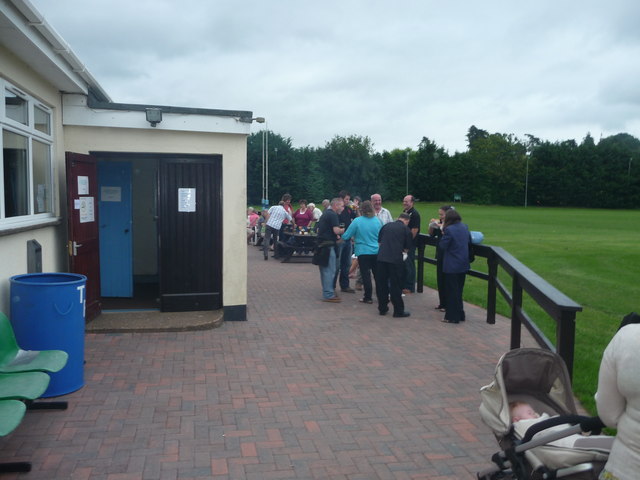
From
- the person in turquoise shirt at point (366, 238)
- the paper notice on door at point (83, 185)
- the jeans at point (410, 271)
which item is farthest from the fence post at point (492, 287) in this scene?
the paper notice on door at point (83, 185)

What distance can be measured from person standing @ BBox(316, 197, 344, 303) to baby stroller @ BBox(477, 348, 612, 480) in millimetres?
6842

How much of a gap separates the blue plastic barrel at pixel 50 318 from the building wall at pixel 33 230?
435mm

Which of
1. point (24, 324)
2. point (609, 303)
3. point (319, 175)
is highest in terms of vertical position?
point (319, 175)

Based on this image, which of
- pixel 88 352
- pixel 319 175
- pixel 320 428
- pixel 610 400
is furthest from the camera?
pixel 319 175

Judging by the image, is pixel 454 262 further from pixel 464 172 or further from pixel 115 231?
pixel 464 172

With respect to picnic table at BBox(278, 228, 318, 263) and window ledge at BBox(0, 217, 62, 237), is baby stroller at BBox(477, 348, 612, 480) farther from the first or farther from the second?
picnic table at BBox(278, 228, 318, 263)

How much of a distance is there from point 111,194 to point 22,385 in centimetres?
615

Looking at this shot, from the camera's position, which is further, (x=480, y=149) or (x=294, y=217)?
(x=480, y=149)

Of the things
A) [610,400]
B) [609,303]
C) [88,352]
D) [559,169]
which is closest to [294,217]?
[609,303]

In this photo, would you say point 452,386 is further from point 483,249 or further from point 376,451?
point 483,249

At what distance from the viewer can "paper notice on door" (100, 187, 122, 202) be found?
9930 millimetres

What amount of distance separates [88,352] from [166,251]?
2.11 metres

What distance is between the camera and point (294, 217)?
18297 millimetres

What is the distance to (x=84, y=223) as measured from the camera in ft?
25.4
